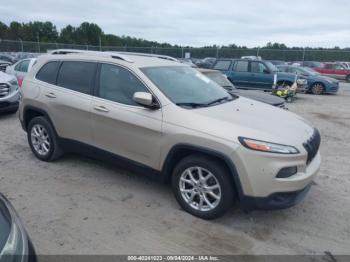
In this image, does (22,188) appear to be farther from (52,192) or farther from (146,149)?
(146,149)

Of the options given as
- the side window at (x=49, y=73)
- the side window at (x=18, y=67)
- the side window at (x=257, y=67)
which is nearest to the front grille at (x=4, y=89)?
the side window at (x=18, y=67)

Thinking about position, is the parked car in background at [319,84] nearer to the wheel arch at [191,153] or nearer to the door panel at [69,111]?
the door panel at [69,111]

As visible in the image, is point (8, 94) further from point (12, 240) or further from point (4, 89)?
point (12, 240)

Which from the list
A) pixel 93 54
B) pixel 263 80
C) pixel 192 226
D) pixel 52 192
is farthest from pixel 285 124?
pixel 263 80

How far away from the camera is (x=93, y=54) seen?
4.52 metres

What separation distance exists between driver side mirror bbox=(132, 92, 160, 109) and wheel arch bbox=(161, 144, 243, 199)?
0.54 m

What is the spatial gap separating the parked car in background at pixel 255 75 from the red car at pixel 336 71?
11357 millimetres

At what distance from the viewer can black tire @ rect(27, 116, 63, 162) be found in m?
4.88

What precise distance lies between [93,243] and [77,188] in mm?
1290

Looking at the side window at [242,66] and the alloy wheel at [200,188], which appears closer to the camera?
the alloy wheel at [200,188]

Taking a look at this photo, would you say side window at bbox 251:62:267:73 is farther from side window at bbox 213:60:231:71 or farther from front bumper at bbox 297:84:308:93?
front bumper at bbox 297:84:308:93

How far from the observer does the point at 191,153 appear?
3.59 m

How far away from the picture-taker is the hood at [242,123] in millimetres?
3238

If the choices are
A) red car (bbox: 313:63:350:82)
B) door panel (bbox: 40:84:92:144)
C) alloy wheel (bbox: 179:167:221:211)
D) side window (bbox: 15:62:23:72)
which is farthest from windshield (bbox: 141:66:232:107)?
red car (bbox: 313:63:350:82)
